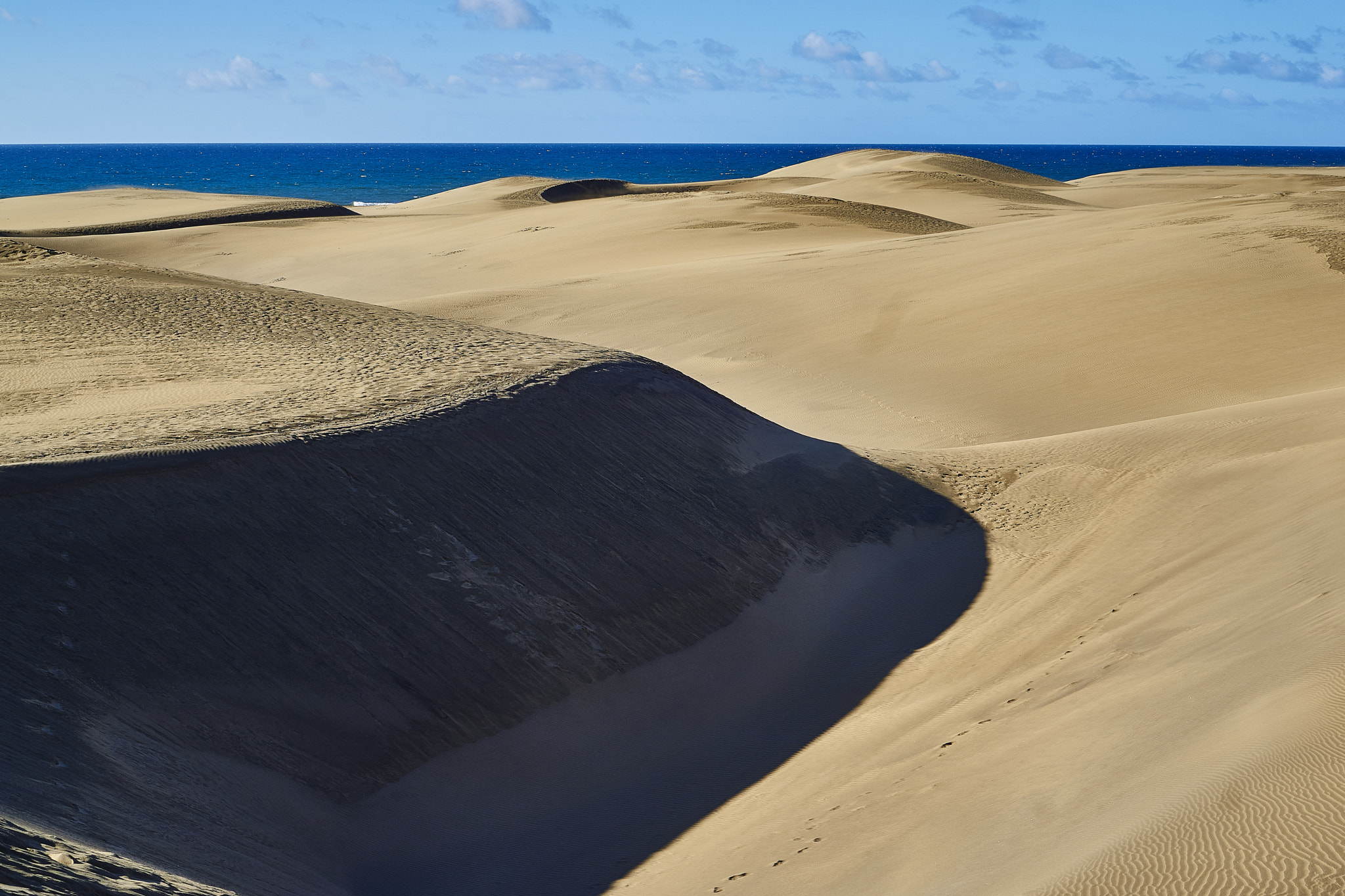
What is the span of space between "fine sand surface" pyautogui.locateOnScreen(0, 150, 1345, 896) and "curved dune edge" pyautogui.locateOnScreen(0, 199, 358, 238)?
18381mm

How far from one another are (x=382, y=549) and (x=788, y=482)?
411cm

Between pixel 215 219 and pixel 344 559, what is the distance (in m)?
31.9

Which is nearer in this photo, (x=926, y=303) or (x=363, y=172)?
(x=926, y=303)

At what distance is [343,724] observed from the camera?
5738mm

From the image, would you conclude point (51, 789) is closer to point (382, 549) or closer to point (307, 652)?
point (307, 652)

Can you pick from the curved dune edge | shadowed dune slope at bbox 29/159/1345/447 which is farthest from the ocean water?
shadowed dune slope at bbox 29/159/1345/447

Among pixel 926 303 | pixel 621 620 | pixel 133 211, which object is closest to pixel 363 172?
pixel 133 211

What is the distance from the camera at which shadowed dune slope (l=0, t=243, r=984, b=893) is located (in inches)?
195

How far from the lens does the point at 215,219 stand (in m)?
34.7

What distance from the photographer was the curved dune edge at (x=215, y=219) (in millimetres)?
30516

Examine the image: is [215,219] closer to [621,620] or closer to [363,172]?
[621,620]

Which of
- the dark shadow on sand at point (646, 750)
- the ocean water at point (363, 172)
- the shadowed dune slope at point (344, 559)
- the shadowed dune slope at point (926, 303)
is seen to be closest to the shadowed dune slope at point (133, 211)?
the shadowed dune slope at point (926, 303)

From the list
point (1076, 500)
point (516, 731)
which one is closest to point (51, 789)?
point (516, 731)

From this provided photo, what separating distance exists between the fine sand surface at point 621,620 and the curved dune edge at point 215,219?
1838 cm
